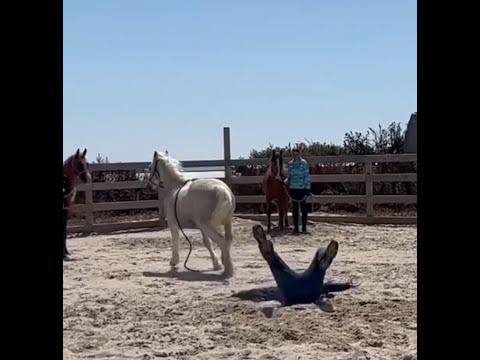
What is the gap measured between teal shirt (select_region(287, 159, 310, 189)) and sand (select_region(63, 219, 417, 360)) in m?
1.77

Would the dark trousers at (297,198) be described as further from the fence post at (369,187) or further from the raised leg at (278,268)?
the raised leg at (278,268)

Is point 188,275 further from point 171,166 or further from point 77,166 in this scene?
point 77,166

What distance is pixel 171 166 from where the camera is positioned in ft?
28.7

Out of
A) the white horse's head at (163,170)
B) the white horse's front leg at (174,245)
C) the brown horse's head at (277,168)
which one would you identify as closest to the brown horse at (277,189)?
the brown horse's head at (277,168)

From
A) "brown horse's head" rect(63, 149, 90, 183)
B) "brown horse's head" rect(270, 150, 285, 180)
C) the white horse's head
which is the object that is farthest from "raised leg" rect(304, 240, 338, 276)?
"brown horse's head" rect(270, 150, 285, 180)

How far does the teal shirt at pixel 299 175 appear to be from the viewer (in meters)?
11.3

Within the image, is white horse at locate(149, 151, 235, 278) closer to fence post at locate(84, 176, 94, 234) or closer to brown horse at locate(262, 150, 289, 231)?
brown horse at locate(262, 150, 289, 231)

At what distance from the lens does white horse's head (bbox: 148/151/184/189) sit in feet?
28.3

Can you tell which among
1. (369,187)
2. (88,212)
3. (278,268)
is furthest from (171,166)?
(369,187)

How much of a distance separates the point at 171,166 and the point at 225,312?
11.3 ft

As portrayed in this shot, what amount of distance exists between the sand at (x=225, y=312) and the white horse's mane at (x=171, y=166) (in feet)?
3.86
